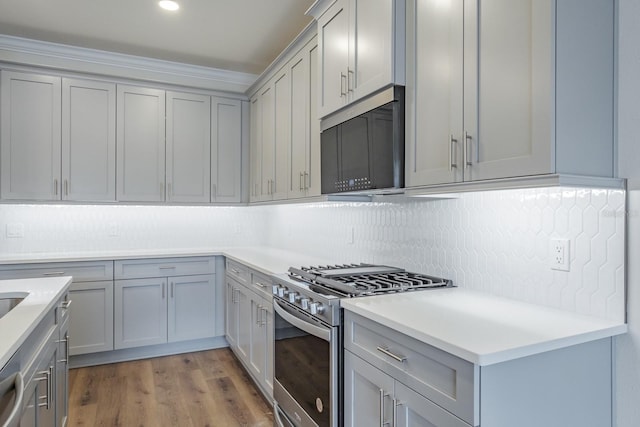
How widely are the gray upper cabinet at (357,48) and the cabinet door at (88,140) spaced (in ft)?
7.43

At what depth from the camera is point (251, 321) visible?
2.95 meters

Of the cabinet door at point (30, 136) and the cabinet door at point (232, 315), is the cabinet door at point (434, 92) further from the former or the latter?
the cabinet door at point (30, 136)

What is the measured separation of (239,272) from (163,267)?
0.81m

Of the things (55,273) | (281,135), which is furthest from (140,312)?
(281,135)

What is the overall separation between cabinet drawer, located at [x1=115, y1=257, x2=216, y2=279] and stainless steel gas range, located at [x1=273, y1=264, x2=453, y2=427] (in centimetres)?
164

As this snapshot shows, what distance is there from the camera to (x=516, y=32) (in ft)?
4.15

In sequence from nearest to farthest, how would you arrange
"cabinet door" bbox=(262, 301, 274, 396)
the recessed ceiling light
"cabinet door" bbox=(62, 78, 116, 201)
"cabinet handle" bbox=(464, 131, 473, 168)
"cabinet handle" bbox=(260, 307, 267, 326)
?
"cabinet handle" bbox=(464, 131, 473, 168) → "cabinet door" bbox=(262, 301, 274, 396) → "cabinet handle" bbox=(260, 307, 267, 326) → the recessed ceiling light → "cabinet door" bbox=(62, 78, 116, 201)

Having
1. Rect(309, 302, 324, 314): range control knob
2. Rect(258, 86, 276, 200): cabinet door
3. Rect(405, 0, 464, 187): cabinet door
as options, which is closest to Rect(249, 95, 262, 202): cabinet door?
Rect(258, 86, 276, 200): cabinet door

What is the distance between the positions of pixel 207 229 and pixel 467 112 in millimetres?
3410

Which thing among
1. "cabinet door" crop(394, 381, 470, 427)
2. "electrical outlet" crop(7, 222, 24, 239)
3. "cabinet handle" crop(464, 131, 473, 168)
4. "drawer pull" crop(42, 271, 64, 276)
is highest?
"cabinet handle" crop(464, 131, 473, 168)

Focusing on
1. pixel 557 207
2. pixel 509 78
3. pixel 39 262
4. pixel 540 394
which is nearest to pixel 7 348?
pixel 540 394

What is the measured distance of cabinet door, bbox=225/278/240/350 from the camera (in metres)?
3.43

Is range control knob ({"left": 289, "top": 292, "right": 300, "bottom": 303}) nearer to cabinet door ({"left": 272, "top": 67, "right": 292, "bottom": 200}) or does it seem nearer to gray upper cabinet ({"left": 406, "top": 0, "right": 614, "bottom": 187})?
gray upper cabinet ({"left": 406, "top": 0, "right": 614, "bottom": 187})

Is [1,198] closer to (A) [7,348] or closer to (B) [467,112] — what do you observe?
(A) [7,348]
